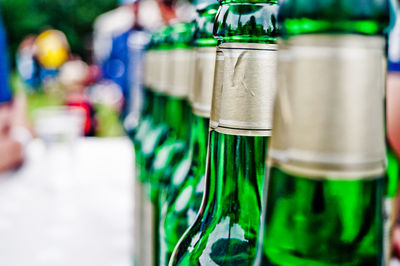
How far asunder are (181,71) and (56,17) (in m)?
10.9

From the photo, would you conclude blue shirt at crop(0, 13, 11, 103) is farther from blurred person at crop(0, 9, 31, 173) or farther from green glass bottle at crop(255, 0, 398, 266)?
green glass bottle at crop(255, 0, 398, 266)

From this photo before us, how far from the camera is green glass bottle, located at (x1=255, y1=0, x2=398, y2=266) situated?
0.21m

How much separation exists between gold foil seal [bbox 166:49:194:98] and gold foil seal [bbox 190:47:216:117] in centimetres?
9

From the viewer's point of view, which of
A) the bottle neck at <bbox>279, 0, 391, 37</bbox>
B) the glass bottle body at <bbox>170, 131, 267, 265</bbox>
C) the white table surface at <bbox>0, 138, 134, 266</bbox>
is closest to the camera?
the bottle neck at <bbox>279, 0, 391, 37</bbox>

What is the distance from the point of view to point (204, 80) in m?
0.36

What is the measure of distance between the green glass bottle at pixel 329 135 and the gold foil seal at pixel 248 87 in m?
0.05

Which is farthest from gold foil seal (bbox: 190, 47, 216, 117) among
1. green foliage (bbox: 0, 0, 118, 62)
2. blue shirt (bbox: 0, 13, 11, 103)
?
green foliage (bbox: 0, 0, 118, 62)

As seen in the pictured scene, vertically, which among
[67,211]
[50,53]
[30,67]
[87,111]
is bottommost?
[30,67]

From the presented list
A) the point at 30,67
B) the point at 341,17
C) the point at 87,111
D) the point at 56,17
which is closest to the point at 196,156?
the point at 341,17

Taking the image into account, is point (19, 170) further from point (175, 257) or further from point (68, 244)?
point (175, 257)

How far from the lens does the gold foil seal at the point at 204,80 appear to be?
1.18 ft

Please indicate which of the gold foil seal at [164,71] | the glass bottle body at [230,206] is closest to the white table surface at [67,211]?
the gold foil seal at [164,71]

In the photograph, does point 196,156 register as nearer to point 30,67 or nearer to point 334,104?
point 334,104

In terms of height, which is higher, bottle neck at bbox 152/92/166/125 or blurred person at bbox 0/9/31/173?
bottle neck at bbox 152/92/166/125
